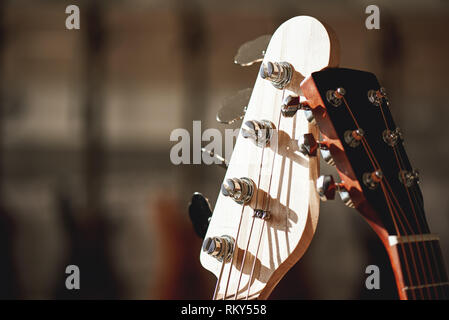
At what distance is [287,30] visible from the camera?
82cm

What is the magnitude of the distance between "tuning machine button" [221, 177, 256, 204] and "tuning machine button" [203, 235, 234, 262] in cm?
8

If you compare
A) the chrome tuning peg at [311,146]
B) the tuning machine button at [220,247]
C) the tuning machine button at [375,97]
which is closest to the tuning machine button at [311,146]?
the chrome tuning peg at [311,146]

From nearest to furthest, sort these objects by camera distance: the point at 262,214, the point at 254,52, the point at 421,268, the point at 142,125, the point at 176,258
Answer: the point at 421,268
the point at 262,214
the point at 254,52
the point at 176,258
the point at 142,125

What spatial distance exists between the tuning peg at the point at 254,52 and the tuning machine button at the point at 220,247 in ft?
1.13

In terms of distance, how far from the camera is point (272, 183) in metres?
0.80

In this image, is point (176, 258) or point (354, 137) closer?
point (354, 137)

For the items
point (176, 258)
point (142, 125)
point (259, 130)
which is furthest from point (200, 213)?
point (142, 125)

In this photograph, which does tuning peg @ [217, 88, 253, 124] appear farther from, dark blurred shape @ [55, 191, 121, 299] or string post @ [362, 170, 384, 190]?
dark blurred shape @ [55, 191, 121, 299]

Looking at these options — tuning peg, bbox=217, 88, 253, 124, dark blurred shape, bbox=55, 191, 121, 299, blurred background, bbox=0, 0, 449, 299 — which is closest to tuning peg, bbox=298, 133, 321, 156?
tuning peg, bbox=217, 88, 253, 124

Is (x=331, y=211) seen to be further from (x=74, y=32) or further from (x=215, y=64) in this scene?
(x=74, y=32)

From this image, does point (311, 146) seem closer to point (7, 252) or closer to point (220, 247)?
point (220, 247)

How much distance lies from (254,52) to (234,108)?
0.12m

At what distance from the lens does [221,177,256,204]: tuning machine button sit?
2.67 feet

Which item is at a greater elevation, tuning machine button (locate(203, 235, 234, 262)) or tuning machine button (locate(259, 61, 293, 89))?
tuning machine button (locate(259, 61, 293, 89))
